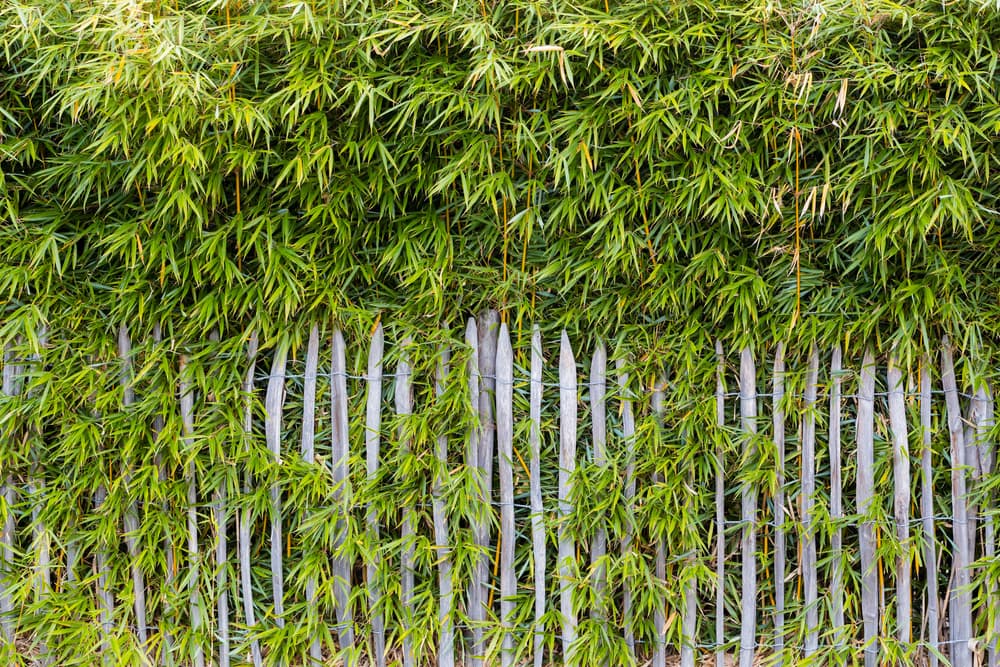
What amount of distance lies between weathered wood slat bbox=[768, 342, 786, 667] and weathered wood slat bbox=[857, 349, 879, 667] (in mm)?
223

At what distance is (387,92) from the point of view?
7.22 feet

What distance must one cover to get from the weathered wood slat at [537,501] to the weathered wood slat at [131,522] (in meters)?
1.22

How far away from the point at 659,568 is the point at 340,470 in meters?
1.01

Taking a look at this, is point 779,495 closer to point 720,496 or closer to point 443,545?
point 720,496

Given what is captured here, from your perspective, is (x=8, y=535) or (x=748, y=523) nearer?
(x=748, y=523)

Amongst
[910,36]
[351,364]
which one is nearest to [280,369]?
[351,364]

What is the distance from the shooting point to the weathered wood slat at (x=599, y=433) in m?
2.26

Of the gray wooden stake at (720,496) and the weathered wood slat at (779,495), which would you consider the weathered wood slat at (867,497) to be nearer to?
the weathered wood slat at (779,495)

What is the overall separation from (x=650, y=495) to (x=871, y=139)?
118 cm

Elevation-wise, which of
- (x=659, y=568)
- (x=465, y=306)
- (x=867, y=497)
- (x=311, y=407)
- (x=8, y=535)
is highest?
(x=465, y=306)

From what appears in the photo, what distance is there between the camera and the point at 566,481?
2270 millimetres

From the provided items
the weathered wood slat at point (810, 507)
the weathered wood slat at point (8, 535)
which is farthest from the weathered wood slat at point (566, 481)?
the weathered wood slat at point (8, 535)

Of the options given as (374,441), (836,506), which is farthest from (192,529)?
(836,506)

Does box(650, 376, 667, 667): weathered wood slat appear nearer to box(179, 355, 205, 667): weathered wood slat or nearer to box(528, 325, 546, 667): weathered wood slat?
box(528, 325, 546, 667): weathered wood slat
